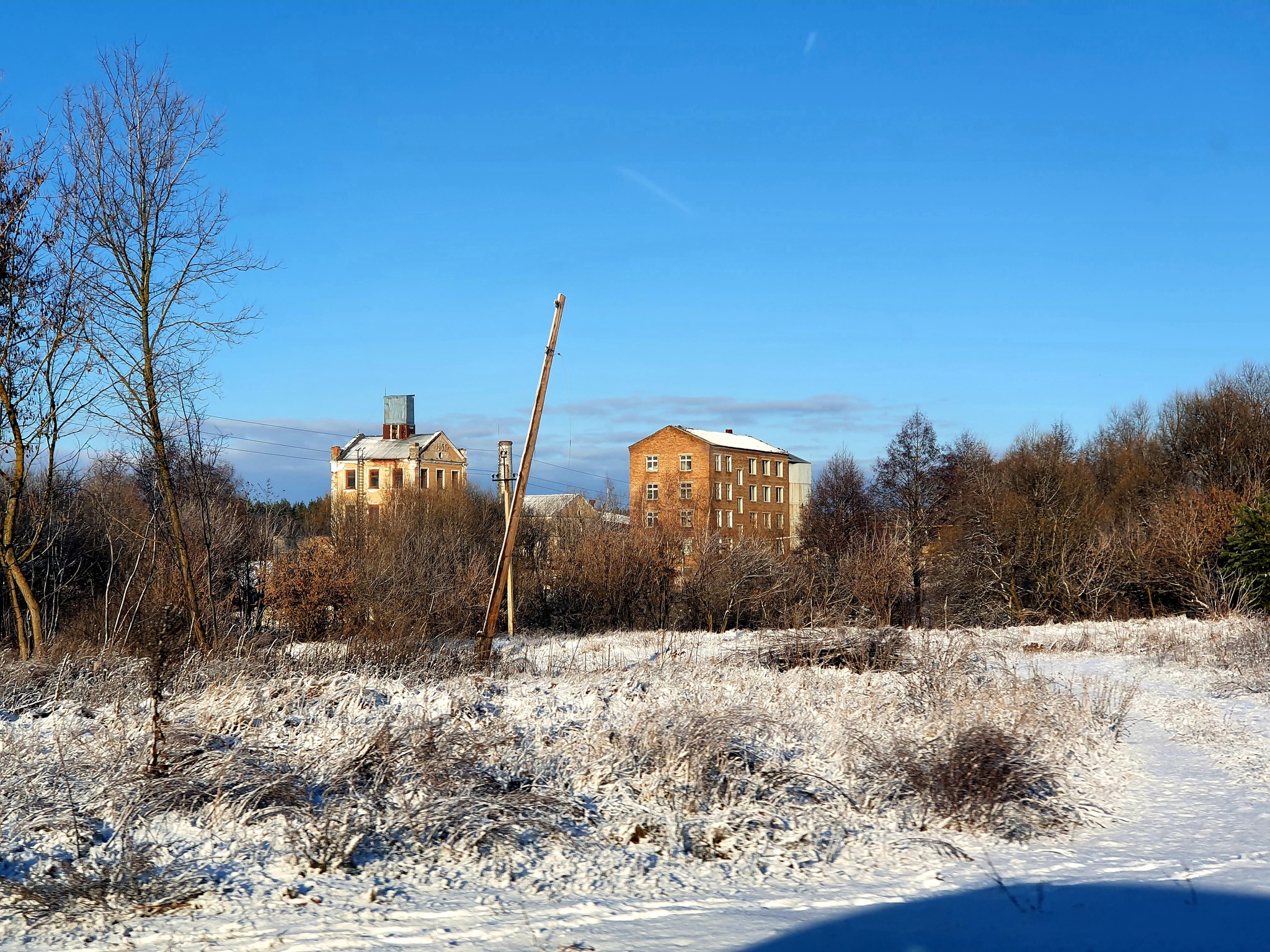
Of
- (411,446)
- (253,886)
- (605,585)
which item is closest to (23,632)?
(253,886)

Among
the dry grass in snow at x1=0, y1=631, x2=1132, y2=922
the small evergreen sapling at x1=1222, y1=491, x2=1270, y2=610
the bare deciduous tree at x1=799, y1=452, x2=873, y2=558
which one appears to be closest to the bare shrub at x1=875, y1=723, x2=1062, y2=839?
the dry grass in snow at x1=0, y1=631, x2=1132, y2=922

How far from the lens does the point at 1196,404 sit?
129 feet

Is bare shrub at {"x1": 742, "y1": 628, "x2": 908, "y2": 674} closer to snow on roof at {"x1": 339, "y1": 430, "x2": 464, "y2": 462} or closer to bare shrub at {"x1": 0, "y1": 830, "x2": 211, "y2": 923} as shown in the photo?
bare shrub at {"x1": 0, "y1": 830, "x2": 211, "y2": 923}

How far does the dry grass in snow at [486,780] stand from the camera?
527 cm

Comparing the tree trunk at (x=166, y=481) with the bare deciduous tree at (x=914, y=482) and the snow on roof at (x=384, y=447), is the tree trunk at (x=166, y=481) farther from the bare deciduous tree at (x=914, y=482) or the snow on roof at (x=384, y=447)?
the snow on roof at (x=384, y=447)

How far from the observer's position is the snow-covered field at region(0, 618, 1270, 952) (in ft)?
14.9

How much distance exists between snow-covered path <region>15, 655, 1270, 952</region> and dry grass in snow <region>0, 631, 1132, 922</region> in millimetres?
278

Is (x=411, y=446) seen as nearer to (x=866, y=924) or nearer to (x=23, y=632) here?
(x=23, y=632)

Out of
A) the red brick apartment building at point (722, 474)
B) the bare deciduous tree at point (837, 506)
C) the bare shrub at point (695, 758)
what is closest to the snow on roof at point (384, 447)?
the red brick apartment building at point (722, 474)

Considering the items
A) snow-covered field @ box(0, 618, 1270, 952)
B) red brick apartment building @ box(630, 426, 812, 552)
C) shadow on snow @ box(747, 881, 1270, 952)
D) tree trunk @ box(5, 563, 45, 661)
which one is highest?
red brick apartment building @ box(630, 426, 812, 552)

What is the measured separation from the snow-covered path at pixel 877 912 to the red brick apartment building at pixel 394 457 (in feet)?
192

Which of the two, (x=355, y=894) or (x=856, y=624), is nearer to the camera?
(x=355, y=894)

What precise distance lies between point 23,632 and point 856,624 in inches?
448

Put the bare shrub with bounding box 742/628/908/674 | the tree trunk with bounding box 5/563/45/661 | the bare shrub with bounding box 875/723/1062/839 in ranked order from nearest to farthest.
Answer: the bare shrub with bounding box 875/723/1062/839 < the tree trunk with bounding box 5/563/45/661 < the bare shrub with bounding box 742/628/908/674
